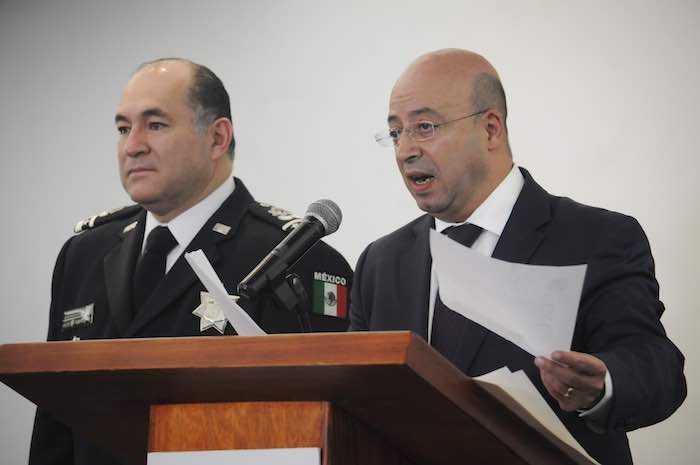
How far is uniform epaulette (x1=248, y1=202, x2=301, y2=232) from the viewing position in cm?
244

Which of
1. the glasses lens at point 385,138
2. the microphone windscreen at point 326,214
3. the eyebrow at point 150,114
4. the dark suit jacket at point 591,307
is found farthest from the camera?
Result: the eyebrow at point 150,114

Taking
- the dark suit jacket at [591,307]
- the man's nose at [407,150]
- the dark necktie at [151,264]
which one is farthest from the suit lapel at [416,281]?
the dark necktie at [151,264]

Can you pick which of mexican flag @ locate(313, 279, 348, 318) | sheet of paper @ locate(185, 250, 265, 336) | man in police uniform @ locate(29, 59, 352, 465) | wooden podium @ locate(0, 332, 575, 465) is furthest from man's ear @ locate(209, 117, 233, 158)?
wooden podium @ locate(0, 332, 575, 465)

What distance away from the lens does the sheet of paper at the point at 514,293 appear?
1234mm

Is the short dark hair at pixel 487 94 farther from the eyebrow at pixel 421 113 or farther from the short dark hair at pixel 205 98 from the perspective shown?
the short dark hair at pixel 205 98

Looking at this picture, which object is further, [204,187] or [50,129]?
[50,129]

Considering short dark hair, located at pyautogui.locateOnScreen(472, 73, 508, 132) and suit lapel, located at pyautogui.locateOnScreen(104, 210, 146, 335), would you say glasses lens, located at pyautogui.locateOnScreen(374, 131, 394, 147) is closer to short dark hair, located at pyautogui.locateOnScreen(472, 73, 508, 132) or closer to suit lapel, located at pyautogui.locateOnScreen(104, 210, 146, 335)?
short dark hair, located at pyautogui.locateOnScreen(472, 73, 508, 132)

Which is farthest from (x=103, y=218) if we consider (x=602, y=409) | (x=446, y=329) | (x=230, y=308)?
(x=602, y=409)

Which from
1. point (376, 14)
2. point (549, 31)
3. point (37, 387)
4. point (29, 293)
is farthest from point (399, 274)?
point (29, 293)

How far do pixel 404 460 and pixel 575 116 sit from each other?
65.8 inches

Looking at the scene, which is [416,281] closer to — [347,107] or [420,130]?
[420,130]

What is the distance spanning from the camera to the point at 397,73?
3.14 metres

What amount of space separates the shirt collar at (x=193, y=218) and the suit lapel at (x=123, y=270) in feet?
0.09

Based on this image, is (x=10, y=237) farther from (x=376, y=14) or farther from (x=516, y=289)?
(x=516, y=289)
